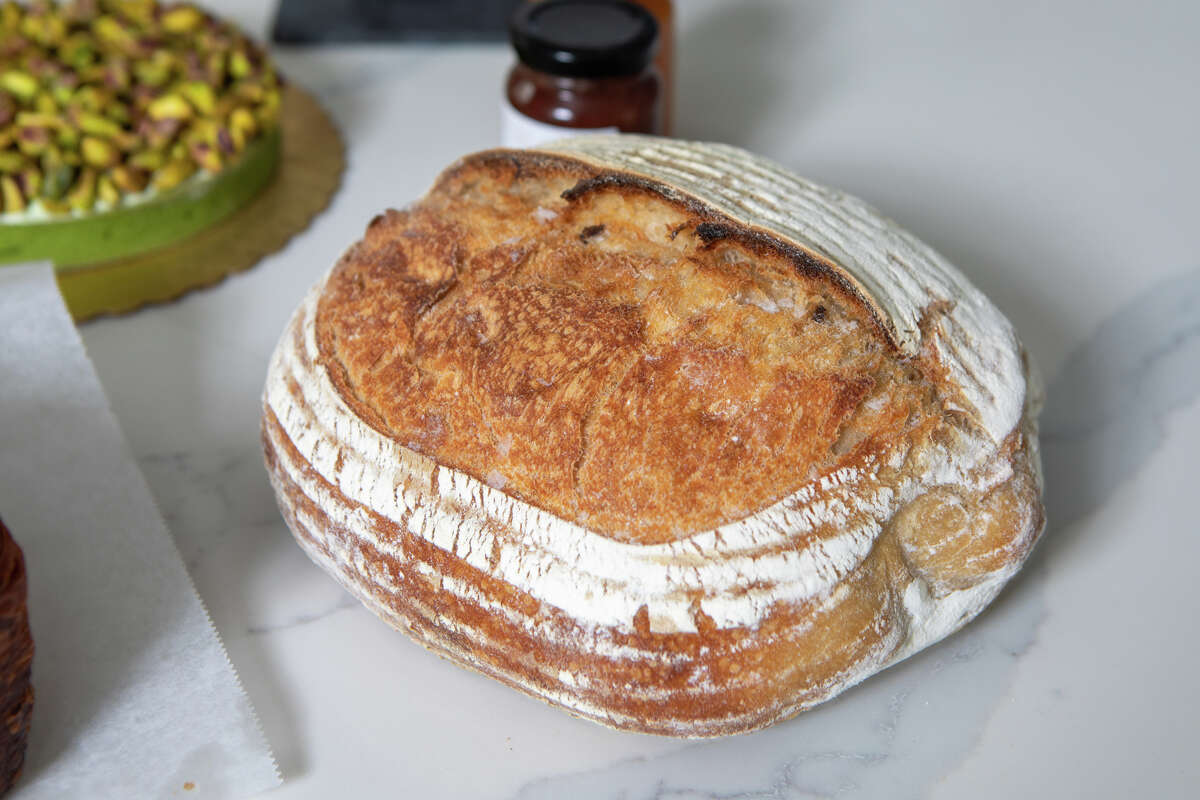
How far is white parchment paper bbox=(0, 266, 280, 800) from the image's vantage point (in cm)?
100

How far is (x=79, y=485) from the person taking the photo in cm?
119

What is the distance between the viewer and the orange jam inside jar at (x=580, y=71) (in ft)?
4.63

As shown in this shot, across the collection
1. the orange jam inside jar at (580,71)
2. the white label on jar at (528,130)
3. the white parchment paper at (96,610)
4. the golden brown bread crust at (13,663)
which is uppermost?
the orange jam inside jar at (580,71)

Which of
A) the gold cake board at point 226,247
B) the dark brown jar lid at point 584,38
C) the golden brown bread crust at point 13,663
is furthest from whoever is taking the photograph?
the gold cake board at point 226,247

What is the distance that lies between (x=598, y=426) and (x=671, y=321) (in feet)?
0.38

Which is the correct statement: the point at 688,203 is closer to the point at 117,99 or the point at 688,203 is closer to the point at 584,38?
the point at 584,38

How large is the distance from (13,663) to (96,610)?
0.67 ft

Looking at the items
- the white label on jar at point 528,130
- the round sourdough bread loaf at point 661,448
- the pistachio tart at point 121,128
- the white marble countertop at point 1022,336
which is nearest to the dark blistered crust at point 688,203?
the round sourdough bread loaf at point 661,448

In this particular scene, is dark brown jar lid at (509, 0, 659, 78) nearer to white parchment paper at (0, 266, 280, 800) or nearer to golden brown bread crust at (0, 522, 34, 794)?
white parchment paper at (0, 266, 280, 800)

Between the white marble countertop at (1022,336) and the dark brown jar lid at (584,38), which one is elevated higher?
the dark brown jar lid at (584,38)

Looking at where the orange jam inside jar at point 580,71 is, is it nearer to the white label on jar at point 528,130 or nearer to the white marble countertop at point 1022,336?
the white label on jar at point 528,130

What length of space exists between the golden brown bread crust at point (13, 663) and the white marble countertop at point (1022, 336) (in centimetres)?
21

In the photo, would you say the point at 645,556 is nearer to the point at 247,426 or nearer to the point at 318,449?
the point at 318,449

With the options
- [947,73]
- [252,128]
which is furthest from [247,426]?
[947,73]
